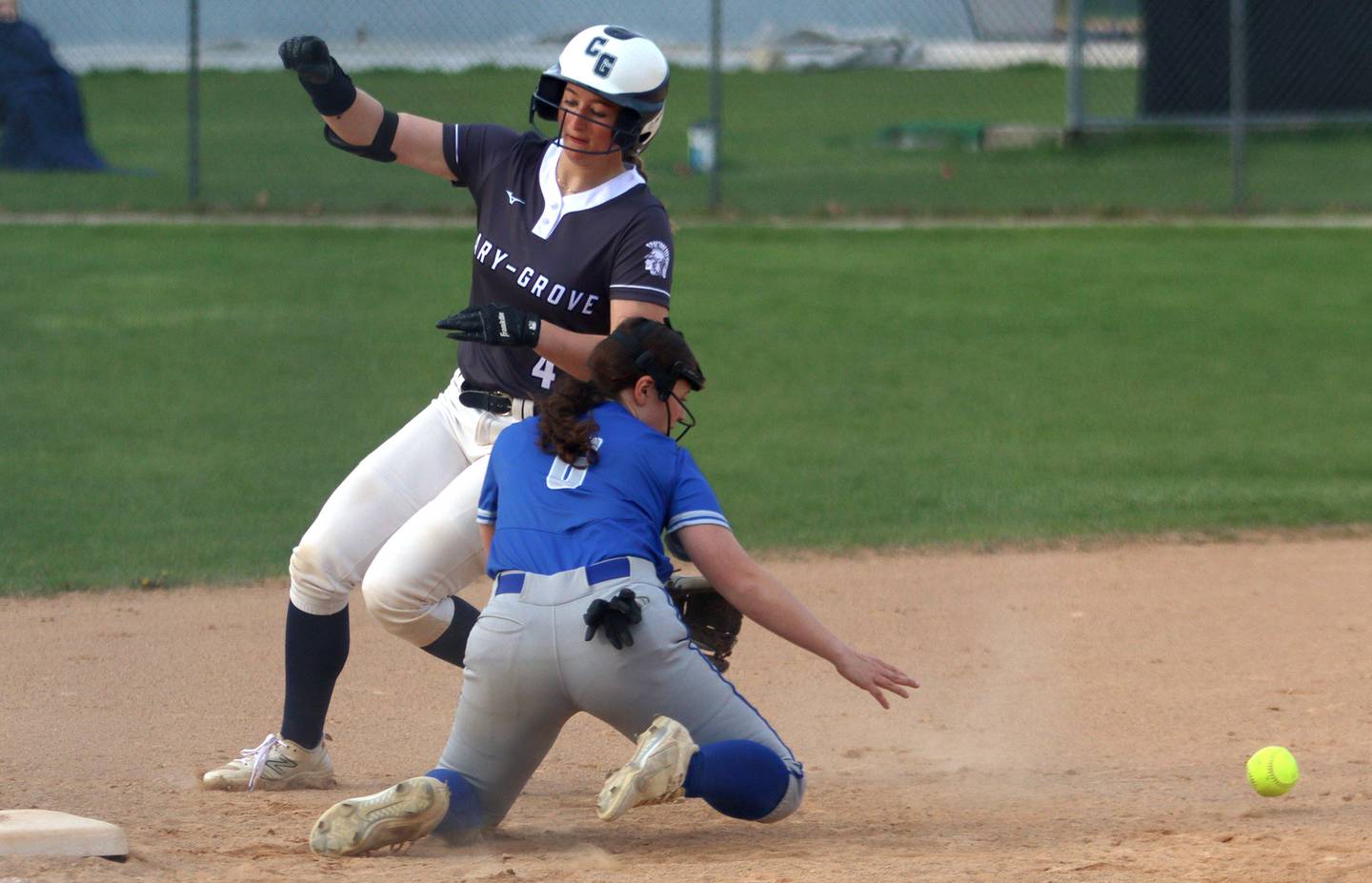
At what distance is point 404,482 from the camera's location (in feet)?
13.8

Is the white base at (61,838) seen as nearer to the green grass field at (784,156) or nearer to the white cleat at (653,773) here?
the white cleat at (653,773)

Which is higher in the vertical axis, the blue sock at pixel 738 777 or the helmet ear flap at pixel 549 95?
the helmet ear flap at pixel 549 95

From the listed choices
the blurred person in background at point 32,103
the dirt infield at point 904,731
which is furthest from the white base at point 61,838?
the blurred person in background at point 32,103

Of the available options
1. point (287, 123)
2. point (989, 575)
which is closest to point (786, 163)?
point (287, 123)

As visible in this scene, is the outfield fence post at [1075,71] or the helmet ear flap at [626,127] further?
the outfield fence post at [1075,71]

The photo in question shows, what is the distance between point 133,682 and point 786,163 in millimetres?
12417

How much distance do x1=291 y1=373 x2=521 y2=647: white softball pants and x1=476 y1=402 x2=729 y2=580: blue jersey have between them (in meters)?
0.30

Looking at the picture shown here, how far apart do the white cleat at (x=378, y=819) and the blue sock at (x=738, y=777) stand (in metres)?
0.54

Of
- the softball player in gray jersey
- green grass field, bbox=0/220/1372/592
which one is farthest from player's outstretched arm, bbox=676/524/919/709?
green grass field, bbox=0/220/1372/592

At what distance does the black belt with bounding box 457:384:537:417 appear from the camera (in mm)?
4184

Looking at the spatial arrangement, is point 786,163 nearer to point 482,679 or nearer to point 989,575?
point 989,575

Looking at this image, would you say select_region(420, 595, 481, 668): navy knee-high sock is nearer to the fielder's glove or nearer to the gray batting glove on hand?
A: the fielder's glove

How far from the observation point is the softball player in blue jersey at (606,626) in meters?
3.54

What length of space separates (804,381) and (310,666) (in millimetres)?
6052
